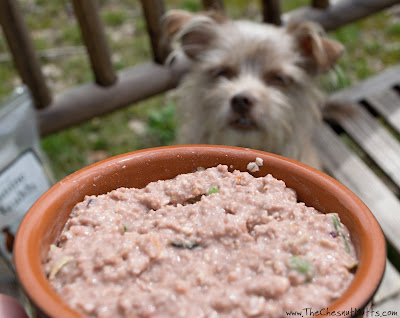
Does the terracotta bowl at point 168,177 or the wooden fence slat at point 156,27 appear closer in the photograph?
the terracotta bowl at point 168,177

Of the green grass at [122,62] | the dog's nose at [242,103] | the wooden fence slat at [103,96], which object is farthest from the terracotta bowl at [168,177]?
the green grass at [122,62]

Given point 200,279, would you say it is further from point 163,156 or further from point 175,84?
point 175,84

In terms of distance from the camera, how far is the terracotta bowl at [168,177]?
74 centimetres

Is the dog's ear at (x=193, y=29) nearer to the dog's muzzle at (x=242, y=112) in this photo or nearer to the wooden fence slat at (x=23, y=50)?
the dog's muzzle at (x=242, y=112)

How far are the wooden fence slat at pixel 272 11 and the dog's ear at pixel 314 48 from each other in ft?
1.66

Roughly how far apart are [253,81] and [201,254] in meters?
1.67

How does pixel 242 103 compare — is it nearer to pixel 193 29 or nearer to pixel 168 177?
pixel 193 29

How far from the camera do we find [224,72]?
248cm

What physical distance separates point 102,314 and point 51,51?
3.80m

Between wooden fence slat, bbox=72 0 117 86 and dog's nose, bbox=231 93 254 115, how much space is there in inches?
31.0

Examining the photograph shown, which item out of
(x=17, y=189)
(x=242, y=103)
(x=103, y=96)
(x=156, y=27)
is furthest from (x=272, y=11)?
(x=17, y=189)

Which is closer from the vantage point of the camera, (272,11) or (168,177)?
(168,177)

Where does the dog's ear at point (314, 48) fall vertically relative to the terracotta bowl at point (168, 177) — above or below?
below

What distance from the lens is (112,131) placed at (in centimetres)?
347
